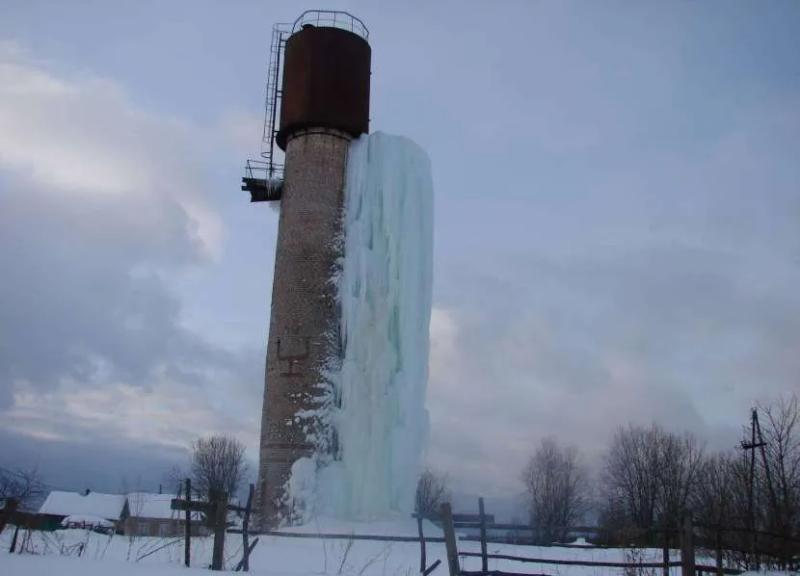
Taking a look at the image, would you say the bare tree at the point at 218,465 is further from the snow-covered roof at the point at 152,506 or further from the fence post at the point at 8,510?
the fence post at the point at 8,510

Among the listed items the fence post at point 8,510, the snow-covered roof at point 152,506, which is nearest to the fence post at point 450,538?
the fence post at point 8,510

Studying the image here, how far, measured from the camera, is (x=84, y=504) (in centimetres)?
5412

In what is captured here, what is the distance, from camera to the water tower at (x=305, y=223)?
21.2 metres

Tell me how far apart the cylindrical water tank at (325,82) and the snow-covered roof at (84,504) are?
37963 mm

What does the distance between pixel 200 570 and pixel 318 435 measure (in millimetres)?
10940

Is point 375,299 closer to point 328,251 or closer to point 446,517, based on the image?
point 328,251

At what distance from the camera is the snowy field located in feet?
32.0

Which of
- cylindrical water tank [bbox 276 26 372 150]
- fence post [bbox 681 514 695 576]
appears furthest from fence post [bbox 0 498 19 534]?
cylindrical water tank [bbox 276 26 372 150]

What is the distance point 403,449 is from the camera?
21172 mm

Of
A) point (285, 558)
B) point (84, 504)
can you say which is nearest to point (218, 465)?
point (84, 504)

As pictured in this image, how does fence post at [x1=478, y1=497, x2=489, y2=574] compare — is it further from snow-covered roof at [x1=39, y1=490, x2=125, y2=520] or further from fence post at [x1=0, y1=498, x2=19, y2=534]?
snow-covered roof at [x1=39, y1=490, x2=125, y2=520]

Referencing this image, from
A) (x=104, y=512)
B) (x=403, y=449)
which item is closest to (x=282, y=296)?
(x=403, y=449)

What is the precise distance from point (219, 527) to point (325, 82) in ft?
52.2

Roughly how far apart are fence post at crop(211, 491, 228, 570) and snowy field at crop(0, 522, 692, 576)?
0.24m
